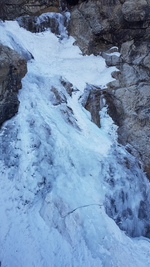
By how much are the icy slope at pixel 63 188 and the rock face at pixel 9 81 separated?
0.87ft

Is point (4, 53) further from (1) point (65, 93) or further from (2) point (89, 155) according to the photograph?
(2) point (89, 155)

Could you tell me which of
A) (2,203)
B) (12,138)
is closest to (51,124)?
(12,138)

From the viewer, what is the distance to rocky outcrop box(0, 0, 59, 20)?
1230 centimetres

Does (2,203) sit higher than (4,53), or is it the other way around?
(4,53)

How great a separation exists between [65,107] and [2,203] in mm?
4549

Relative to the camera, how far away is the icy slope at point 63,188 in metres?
4.01

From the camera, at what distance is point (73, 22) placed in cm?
1305

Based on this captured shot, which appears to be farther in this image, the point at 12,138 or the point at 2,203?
the point at 12,138

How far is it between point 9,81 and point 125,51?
7229 millimetres

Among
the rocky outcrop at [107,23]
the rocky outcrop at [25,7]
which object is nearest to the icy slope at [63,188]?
the rocky outcrop at [25,7]

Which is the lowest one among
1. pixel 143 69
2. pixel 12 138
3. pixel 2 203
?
pixel 2 203

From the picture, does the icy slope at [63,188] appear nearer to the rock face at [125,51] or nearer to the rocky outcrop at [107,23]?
the rock face at [125,51]

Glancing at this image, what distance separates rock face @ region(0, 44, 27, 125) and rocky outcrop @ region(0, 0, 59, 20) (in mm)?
6943

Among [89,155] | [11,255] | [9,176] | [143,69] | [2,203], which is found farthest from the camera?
[143,69]
